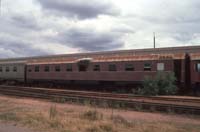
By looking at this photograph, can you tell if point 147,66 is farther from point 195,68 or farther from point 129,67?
point 195,68

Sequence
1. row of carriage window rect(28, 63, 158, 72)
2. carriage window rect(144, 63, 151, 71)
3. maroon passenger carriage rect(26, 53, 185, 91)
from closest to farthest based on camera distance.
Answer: maroon passenger carriage rect(26, 53, 185, 91), carriage window rect(144, 63, 151, 71), row of carriage window rect(28, 63, 158, 72)

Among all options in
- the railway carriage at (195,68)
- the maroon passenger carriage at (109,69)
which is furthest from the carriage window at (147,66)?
the railway carriage at (195,68)

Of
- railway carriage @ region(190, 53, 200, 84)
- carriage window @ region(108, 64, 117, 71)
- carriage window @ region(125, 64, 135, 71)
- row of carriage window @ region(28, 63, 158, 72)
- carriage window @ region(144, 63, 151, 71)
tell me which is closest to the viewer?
railway carriage @ region(190, 53, 200, 84)

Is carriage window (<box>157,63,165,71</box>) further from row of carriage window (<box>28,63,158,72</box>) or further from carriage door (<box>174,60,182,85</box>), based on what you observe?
carriage door (<box>174,60,182,85</box>)

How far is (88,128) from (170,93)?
1701 cm

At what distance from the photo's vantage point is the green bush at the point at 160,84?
25.3 m

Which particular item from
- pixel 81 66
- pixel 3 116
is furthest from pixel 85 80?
pixel 3 116

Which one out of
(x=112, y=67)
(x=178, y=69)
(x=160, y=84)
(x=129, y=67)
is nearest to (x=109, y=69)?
(x=112, y=67)

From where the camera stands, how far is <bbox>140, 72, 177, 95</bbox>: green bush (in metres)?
25.3

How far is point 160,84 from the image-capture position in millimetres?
25875

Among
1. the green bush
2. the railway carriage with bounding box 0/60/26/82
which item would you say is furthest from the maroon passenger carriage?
the railway carriage with bounding box 0/60/26/82

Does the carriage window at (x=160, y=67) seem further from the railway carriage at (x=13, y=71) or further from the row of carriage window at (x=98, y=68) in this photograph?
the railway carriage at (x=13, y=71)

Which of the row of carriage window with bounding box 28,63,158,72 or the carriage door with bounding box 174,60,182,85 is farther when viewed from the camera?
the row of carriage window with bounding box 28,63,158,72

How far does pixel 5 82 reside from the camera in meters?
45.7
